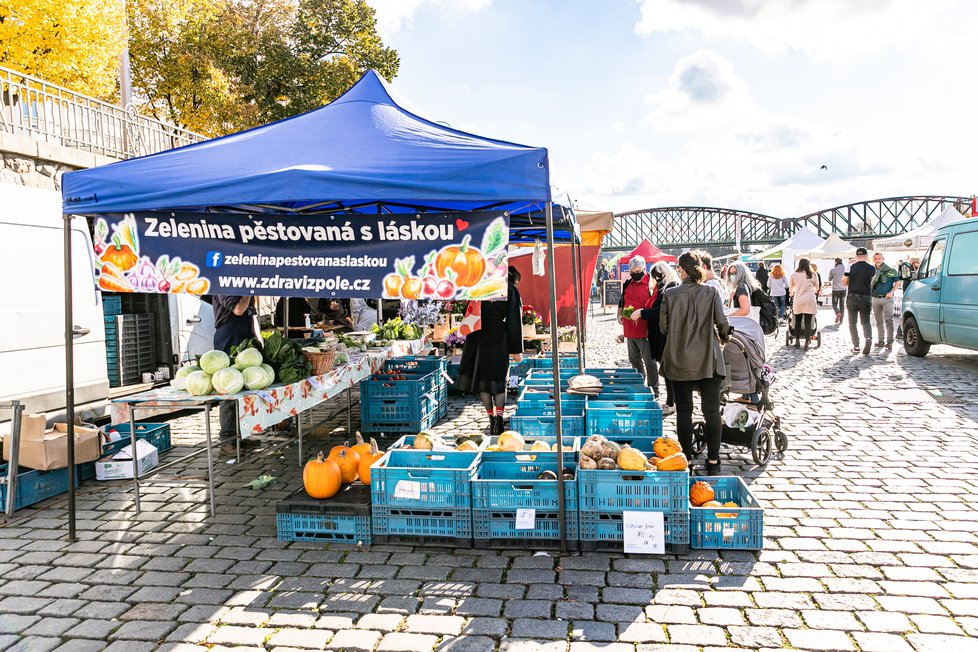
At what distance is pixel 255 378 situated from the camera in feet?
17.0

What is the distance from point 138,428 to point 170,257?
270cm

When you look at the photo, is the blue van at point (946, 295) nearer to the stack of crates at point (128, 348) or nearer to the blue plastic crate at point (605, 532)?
the blue plastic crate at point (605, 532)

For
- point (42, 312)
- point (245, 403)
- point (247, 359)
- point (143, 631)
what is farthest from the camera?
point (42, 312)

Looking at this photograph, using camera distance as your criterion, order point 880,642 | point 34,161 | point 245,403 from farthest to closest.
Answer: point 34,161 → point 245,403 → point 880,642

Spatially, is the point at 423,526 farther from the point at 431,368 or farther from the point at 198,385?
the point at 431,368

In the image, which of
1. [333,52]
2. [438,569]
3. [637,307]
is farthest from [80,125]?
[333,52]

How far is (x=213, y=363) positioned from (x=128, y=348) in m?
4.29

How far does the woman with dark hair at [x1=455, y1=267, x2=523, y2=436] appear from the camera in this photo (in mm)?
7023

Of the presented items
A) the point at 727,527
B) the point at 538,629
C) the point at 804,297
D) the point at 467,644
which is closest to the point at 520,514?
the point at 538,629

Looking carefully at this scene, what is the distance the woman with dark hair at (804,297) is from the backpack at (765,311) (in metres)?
7.50

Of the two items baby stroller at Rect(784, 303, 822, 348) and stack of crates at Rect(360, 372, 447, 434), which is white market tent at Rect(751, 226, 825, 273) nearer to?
baby stroller at Rect(784, 303, 822, 348)

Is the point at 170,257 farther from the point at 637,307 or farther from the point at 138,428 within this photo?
the point at 637,307

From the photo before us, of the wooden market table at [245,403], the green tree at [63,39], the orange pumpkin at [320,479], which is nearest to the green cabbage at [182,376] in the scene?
the wooden market table at [245,403]

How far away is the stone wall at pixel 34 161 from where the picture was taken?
891 centimetres
